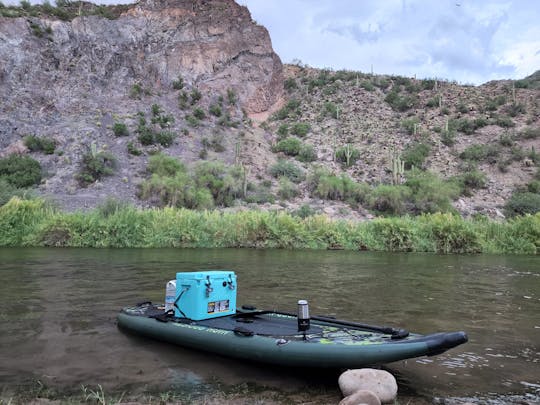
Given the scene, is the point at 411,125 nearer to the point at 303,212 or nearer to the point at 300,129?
the point at 300,129

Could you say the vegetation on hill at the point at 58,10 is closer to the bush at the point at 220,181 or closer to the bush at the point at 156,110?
the bush at the point at 156,110

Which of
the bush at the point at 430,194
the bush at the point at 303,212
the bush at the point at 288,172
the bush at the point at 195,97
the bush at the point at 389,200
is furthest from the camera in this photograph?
the bush at the point at 195,97

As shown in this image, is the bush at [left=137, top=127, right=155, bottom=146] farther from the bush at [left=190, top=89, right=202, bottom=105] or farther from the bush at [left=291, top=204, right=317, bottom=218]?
the bush at [left=291, top=204, right=317, bottom=218]

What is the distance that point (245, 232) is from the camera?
20.3 m

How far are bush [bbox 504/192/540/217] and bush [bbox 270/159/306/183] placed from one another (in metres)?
14.3

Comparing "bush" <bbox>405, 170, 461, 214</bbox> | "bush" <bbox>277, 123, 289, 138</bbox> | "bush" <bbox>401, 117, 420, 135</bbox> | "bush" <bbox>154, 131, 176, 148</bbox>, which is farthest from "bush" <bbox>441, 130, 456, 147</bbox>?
"bush" <bbox>154, 131, 176, 148</bbox>

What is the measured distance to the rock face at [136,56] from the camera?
38.3 m

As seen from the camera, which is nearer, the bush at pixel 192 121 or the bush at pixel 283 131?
the bush at pixel 192 121

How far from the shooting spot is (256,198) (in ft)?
101

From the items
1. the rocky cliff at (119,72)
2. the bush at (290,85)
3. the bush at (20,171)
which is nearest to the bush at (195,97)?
the rocky cliff at (119,72)

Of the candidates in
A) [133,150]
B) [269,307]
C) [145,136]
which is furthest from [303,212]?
[269,307]

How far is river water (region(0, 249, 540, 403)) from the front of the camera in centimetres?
446

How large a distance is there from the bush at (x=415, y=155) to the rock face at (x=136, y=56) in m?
16.7

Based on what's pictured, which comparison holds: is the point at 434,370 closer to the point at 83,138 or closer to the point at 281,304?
the point at 281,304
